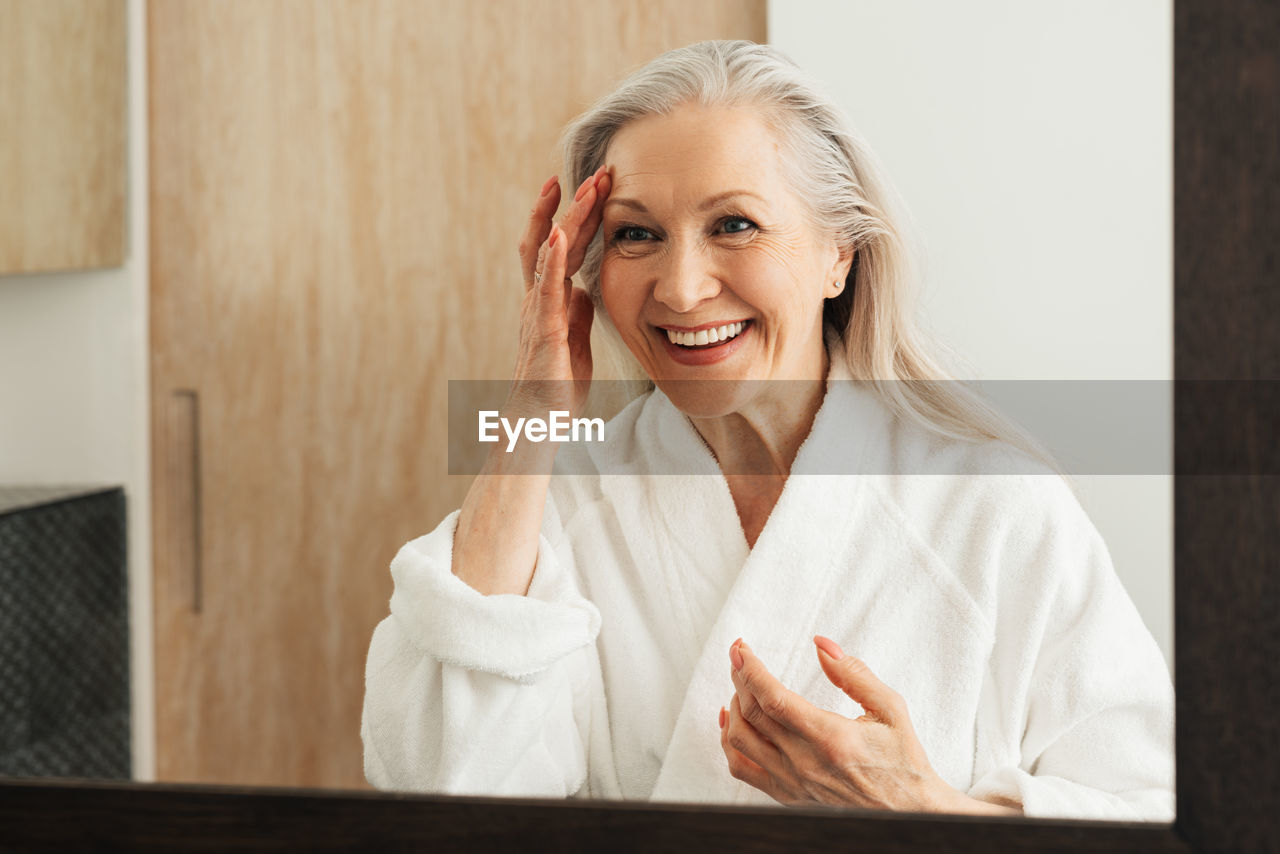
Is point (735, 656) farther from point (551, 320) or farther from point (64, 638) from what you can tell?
point (64, 638)

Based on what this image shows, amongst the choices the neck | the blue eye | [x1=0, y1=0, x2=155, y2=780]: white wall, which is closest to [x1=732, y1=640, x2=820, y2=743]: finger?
the neck

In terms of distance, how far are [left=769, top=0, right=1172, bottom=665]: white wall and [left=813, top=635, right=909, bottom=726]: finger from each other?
130mm

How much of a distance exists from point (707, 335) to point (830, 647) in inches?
7.0

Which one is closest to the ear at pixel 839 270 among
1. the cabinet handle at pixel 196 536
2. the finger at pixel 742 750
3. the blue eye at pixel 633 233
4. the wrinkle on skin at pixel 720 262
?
the wrinkle on skin at pixel 720 262

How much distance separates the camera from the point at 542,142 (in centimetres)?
50

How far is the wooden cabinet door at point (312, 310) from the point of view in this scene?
497 mm

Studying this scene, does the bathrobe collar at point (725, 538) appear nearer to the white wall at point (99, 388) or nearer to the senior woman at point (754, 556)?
the senior woman at point (754, 556)

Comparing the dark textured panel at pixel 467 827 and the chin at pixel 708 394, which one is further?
the chin at pixel 708 394

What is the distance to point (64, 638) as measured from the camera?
20.9 inches

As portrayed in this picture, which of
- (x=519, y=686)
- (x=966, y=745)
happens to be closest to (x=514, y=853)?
(x=519, y=686)

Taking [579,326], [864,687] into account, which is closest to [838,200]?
[579,326]

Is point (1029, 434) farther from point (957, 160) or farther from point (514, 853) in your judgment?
point (514, 853)

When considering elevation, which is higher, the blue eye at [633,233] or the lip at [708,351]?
the blue eye at [633,233]

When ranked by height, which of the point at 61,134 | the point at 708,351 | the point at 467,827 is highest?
the point at 61,134
